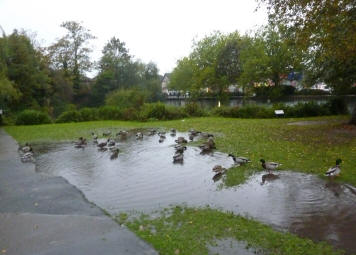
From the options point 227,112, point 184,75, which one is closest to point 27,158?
point 227,112

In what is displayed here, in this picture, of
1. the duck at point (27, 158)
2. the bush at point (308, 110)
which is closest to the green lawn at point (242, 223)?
the duck at point (27, 158)

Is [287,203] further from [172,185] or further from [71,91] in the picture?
[71,91]

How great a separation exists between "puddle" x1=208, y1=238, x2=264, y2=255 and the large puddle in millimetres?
1093

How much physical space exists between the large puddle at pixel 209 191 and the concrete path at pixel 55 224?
0.71m

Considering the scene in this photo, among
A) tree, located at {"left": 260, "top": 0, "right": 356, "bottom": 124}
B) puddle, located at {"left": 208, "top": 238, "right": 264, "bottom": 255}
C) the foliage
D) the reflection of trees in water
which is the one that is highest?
tree, located at {"left": 260, "top": 0, "right": 356, "bottom": 124}

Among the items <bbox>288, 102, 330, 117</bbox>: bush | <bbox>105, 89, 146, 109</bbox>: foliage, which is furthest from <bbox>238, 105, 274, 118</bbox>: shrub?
<bbox>105, 89, 146, 109</bbox>: foliage

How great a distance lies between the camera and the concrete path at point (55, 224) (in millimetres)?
5445

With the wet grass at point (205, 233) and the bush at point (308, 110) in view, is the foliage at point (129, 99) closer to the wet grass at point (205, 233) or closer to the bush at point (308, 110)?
the bush at point (308, 110)

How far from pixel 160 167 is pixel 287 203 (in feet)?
16.7

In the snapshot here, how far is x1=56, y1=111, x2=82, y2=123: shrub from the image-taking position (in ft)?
106

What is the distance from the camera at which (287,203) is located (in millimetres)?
7449

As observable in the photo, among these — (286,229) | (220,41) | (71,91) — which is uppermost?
(220,41)

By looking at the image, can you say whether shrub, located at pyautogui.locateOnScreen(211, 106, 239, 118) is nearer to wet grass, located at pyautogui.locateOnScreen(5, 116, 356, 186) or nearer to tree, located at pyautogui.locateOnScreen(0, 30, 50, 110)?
wet grass, located at pyautogui.locateOnScreen(5, 116, 356, 186)

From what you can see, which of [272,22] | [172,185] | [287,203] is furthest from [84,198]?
[272,22]
